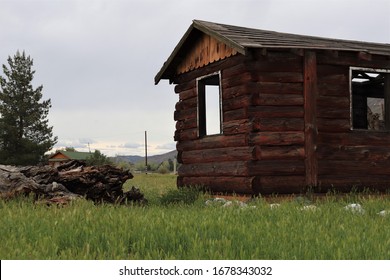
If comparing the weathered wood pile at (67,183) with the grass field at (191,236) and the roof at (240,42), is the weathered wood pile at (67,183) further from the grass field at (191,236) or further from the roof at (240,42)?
the roof at (240,42)

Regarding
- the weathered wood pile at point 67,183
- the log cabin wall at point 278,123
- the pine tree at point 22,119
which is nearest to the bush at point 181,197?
the weathered wood pile at point 67,183

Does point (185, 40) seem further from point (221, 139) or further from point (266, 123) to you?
point (266, 123)

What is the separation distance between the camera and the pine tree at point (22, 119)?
42344mm

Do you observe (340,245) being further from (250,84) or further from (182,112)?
(182,112)

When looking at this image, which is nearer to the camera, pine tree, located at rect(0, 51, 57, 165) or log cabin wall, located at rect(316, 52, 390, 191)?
log cabin wall, located at rect(316, 52, 390, 191)

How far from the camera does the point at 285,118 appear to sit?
11484mm

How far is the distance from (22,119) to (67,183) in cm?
3649

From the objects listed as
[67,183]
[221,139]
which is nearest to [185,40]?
[221,139]

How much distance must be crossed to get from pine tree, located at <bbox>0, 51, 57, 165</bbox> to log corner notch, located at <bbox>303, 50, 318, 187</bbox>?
113 feet

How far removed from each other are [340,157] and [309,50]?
9.16 feet

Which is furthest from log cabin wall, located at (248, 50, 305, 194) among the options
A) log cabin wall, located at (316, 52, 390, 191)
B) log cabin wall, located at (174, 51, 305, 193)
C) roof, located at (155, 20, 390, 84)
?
log cabin wall, located at (316, 52, 390, 191)

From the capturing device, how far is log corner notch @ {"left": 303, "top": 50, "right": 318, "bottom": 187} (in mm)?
11508

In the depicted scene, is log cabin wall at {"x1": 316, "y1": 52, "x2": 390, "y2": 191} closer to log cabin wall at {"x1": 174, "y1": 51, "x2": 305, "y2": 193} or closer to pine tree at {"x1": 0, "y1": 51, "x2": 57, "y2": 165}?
log cabin wall at {"x1": 174, "y1": 51, "x2": 305, "y2": 193}

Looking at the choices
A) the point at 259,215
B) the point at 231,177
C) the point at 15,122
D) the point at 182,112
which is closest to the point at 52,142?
the point at 15,122
